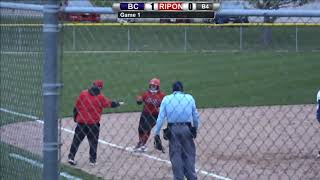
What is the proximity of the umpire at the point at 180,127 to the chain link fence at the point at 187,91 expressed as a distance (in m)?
1.03

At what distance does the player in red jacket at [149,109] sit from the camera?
42.3ft

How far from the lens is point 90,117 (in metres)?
11.9

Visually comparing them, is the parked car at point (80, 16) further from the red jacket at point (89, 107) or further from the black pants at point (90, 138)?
the black pants at point (90, 138)

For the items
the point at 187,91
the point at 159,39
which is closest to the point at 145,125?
the point at 187,91

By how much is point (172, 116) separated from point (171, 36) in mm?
23918

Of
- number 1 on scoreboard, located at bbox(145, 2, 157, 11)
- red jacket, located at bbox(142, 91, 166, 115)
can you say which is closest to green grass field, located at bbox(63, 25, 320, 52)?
red jacket, located at bbox(142, 91, 166, 115)

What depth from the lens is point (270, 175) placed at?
11.3 meters

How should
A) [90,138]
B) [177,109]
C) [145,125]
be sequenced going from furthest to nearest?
[145,125] → [90,138] → [177,109]

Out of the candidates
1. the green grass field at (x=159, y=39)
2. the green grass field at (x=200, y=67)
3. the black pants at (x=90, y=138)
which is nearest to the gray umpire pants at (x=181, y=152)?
the green grass field at (x=200, y=67)

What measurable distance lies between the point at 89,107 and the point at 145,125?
6.21ft

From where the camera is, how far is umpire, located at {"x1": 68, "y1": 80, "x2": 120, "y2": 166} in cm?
1191

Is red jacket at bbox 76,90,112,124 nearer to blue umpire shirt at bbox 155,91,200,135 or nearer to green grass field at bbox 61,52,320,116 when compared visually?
blue umpire shirt at bbox 155,91,200,135

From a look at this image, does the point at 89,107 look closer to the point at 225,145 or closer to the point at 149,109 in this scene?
the point at 149,109

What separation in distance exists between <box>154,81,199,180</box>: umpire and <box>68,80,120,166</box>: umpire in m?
2.17
